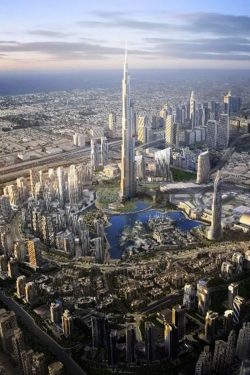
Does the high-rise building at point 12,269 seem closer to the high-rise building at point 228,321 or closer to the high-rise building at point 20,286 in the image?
the high-rise building at point 20,286

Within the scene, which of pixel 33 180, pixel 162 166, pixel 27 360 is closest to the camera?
pixel 27 360

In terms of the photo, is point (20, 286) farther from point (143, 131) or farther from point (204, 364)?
point (143, 131)

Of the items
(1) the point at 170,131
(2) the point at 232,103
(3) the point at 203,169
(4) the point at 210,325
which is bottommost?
(4) the point at 210,325

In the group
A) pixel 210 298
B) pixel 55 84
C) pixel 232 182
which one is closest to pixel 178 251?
pixel 210 298

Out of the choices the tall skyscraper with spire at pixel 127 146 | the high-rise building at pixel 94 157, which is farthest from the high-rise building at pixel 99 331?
the high-rise building at pixel 94 157

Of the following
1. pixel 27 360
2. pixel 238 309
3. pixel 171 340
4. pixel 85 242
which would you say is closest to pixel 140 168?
pixel 85 242

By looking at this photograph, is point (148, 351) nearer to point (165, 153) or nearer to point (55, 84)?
point (165, 153)
